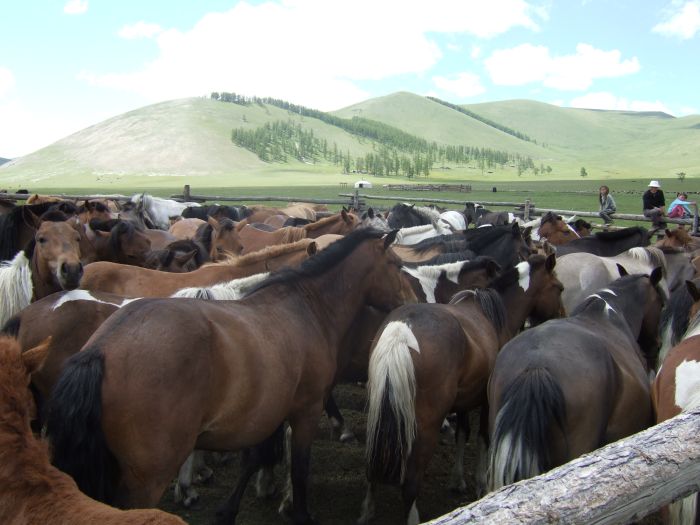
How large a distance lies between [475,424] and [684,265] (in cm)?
431

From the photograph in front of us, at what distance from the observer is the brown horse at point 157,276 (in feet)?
19.1

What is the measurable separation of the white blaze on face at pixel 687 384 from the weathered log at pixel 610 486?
53.0 inches

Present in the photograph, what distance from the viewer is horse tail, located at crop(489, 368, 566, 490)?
3.41m

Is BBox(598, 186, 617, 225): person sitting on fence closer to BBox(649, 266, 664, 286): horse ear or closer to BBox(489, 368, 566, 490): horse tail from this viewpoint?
BBox(649, 266, 664, 286): horse ear

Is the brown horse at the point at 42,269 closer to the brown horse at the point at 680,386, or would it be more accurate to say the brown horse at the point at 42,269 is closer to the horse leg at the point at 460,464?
the horse leg at the point at 460,464

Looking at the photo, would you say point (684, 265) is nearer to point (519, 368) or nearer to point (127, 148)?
point (519, 368)

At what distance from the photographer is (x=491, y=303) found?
565 cm

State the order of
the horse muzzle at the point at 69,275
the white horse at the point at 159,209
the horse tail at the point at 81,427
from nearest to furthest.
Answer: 1. the horse tail at the point at 81,427
2. the horse muzzle at the point at 69,275
3. the white horse at the point at 159,209

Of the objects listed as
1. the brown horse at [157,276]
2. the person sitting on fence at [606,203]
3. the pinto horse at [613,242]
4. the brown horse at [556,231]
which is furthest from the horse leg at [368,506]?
the person sitting on fence at [606,203]

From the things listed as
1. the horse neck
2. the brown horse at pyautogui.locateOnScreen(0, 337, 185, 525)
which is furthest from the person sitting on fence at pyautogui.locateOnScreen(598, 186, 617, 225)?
the brown horse at pyautogui.locateOnScreen(0, 337, 185, 525)

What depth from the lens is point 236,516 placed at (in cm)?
474

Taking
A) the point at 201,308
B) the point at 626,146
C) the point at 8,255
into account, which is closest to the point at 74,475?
the point at 201,308

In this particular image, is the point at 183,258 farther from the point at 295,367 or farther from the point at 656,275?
the point at 656,275

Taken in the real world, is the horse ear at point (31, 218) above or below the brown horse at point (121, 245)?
above
